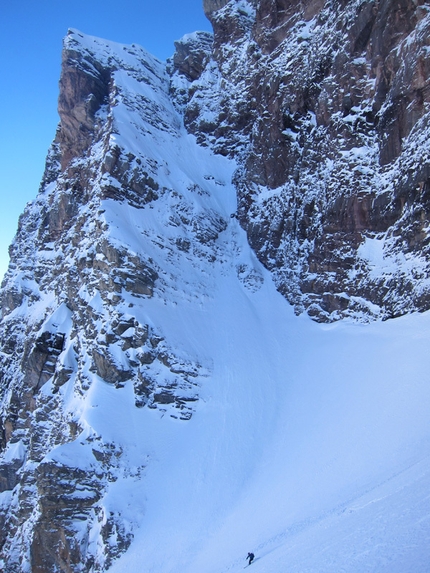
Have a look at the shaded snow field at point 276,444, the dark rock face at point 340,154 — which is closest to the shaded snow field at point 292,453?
the shaded snow field at point 276,444

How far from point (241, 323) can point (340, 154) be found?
17106 millimetres

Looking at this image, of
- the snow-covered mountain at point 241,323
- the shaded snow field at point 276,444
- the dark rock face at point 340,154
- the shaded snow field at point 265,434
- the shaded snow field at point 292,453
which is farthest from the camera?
the dark rock face at point 340,154

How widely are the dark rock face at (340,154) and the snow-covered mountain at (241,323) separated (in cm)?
18

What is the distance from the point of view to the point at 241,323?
45906mm

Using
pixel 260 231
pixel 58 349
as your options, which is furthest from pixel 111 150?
pixel 58 349

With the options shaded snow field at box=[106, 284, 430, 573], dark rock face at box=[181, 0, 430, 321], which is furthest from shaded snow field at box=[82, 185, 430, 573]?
dark rock face at box=[181, 0, 430, 321]

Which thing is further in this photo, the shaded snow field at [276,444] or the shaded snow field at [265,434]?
the shaded snow field at [265,434]

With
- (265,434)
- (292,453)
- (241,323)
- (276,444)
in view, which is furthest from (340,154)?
(292,453)

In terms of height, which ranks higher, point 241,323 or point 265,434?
point 241,323

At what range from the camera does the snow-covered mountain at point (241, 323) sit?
26766 mm

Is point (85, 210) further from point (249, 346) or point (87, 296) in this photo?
point (249, 346)

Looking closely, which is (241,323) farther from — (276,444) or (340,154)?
(340,154)

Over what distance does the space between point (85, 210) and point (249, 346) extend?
2244 cm

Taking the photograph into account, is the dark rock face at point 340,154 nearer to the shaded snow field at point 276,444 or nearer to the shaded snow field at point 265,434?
the shaded snow field at point 265,434
